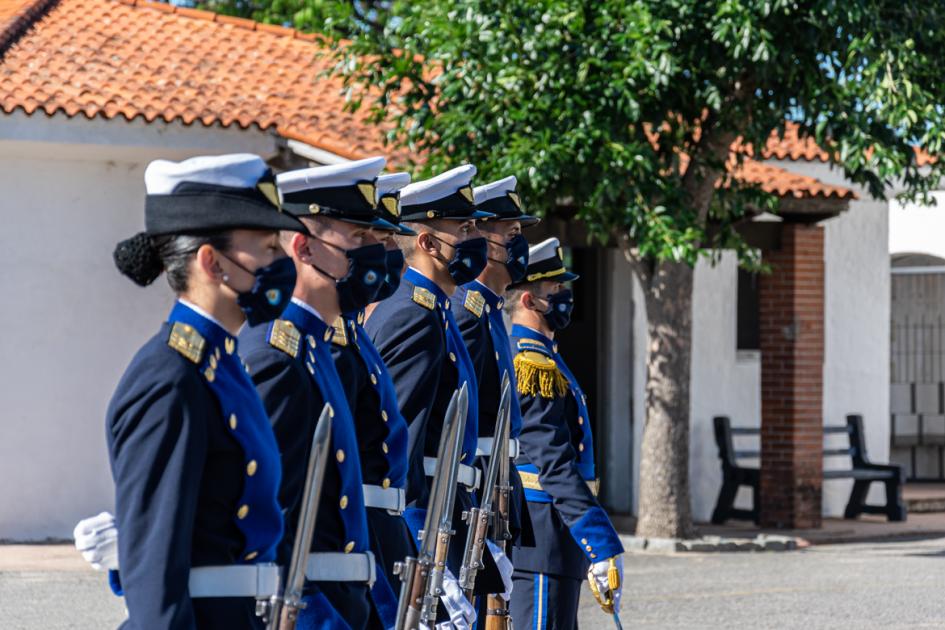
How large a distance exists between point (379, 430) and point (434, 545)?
0.31 metres

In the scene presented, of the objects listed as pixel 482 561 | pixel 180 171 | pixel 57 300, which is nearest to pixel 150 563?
pixel 180 171

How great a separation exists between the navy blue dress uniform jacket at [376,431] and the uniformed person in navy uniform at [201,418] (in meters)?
0.85

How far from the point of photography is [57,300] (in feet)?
47.4

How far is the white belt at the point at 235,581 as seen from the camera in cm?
317

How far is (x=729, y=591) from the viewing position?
38.0 ft

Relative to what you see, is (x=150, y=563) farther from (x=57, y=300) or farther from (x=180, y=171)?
(x=57, y=300)

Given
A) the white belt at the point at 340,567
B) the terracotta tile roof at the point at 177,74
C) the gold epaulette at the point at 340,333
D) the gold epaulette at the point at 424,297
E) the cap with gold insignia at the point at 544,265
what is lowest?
→ the white belt at the point at 340,567

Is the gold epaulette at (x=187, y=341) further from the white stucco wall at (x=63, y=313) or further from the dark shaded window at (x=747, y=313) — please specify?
the dark shaded window at (x=747, y=313)

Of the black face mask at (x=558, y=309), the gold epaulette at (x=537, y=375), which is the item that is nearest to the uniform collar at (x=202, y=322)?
the gold epaulette at (x=537, y=375)

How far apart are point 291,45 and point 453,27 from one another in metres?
4.97

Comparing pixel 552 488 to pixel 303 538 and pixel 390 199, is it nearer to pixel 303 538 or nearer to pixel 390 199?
pixel 390 199

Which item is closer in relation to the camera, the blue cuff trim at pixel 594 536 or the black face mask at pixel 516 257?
the black face mask at pixel 516 257

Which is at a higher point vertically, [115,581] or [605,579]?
[115,581]

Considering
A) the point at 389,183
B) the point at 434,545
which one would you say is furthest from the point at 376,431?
the point at 389,183
